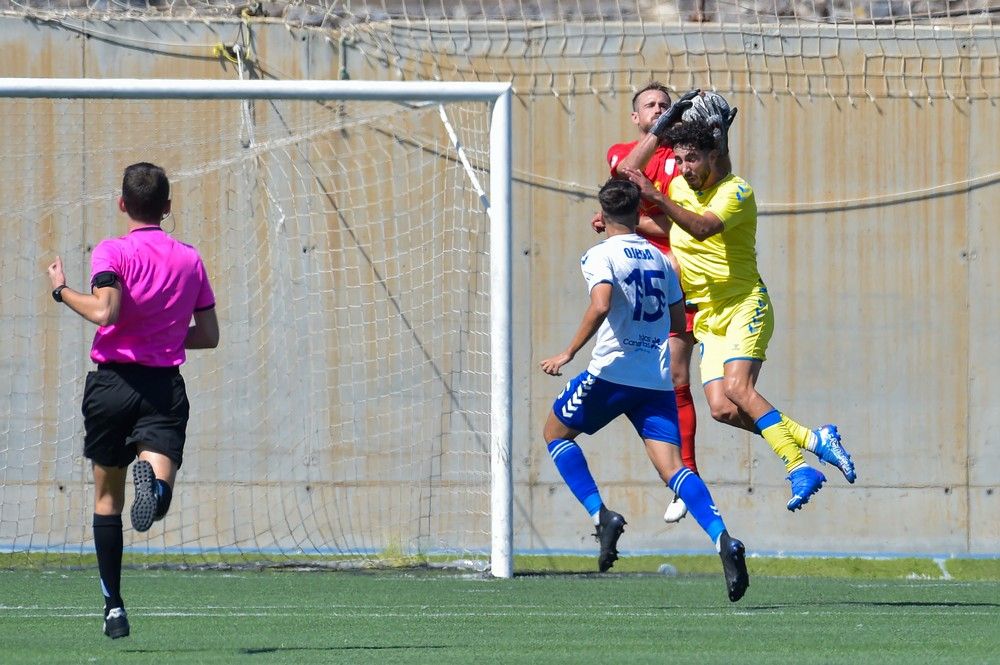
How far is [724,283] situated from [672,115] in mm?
886

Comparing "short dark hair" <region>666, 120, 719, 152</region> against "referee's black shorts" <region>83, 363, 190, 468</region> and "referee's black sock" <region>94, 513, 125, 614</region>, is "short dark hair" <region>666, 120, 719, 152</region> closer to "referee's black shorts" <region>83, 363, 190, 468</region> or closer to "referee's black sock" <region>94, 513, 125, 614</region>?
"referee's black shorts" <region>83, 363, 190, 468</region>

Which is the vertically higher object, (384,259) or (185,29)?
(185,29)

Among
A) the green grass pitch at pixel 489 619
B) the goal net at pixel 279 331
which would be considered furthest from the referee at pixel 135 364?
the goal net at pixel 279 331

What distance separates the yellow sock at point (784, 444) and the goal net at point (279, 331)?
2.87 m

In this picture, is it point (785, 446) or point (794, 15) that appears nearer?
point (785, 446)

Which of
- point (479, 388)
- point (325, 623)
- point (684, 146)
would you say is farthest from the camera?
point (479, 388)

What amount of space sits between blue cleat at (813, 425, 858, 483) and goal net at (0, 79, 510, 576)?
3.10 meters

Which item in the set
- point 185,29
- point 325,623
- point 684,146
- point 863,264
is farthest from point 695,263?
point 185,29

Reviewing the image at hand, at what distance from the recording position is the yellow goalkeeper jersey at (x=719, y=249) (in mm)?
7332

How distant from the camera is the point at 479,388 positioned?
10.0 m

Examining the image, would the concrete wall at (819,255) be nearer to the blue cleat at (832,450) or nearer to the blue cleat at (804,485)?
the blue cleat at (832,450)

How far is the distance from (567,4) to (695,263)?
11.3 ft

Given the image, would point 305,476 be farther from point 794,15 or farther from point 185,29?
point 794,15

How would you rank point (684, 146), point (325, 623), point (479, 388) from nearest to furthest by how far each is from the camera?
point (325, 623)
point (684, 146)
point (479, 388)
